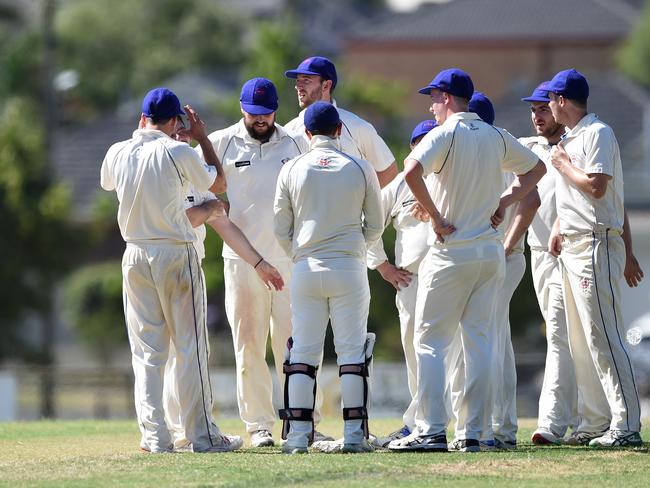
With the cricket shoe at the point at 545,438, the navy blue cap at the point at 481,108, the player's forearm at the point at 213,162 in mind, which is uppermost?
the navy blue cap at the point at 481,108

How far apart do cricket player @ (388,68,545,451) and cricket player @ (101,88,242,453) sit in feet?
4.64

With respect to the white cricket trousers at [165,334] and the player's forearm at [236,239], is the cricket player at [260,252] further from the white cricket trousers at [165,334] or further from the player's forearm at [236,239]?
the white cricket trousers at [165,334]

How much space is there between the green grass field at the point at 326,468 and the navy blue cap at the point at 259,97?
2422mm

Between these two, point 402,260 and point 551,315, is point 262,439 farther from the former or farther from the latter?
point 551,315

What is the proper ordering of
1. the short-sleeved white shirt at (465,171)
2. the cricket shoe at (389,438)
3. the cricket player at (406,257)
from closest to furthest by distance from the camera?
the short-sleeved white shirt at (465,171) → the cricket shoe at (389,438) → the cricket player at (406,257)

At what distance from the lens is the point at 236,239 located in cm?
1111

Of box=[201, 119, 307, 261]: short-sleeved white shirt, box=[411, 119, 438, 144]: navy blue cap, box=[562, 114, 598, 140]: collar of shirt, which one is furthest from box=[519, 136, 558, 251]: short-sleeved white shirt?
box=[201, 119, 307, 261]: short-sleeved white shirt

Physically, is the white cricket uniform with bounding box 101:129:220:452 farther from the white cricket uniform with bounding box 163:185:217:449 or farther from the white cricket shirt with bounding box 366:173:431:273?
the white cricket shirt with bounding box 366:173:431:273

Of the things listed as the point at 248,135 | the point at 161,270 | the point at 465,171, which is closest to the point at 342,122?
the point at 248,135

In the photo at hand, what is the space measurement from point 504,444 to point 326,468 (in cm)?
196

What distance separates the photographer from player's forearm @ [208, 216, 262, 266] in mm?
11070

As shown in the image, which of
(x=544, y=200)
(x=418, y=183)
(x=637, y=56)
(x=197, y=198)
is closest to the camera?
(x=418, y=183)

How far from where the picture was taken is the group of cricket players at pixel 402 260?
33.8 ft

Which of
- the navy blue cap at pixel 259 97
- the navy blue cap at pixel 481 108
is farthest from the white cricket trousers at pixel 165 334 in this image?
the navy blue cap at pixel 481 108
